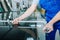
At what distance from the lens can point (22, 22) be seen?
4.17 ft

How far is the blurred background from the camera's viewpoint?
4.16ft

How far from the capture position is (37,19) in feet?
4.19

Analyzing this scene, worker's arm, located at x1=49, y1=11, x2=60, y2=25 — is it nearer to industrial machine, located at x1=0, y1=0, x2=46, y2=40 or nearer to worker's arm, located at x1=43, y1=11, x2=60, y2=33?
worker's arm, located at x1=43, y1=11, x2=60, y2=33

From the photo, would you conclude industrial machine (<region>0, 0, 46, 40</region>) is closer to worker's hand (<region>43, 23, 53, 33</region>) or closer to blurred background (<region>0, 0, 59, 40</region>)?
blurred background (<region>0, 0, 59, 40</region>)

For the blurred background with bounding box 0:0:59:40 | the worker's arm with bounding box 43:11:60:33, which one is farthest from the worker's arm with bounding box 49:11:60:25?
the blurred background with bounding box 0:0:59:40

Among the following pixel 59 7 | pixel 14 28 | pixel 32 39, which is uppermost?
pixel 59 7

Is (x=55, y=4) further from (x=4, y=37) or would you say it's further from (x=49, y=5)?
(x=4, y=37)

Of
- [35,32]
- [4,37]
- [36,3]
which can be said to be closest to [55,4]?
[36,3]

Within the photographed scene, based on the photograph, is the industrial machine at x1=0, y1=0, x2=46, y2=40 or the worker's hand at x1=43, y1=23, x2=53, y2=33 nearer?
the worker's hand at x1=43, y1=23, x2=53, y2=33

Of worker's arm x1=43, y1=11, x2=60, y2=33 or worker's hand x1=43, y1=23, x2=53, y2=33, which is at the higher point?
worker's arm x1=43, y1=11, x2=60, y2=33

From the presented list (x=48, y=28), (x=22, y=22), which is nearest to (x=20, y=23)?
(x=22, y=22)

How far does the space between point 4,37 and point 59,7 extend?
0.63 metres

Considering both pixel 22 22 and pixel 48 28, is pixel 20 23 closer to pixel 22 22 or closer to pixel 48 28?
pixel 22 22

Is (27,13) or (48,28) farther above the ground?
(27,13)
